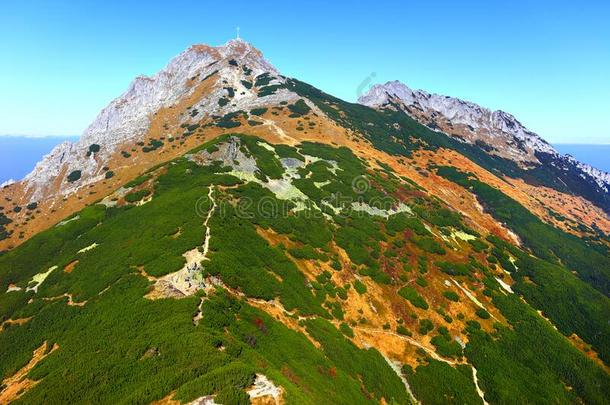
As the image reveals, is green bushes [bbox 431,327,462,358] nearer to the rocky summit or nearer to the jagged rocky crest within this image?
the rocky summit

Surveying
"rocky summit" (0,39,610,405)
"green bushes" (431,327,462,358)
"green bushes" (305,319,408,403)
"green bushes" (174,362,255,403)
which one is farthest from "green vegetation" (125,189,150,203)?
"green bushes" (431,327,462,358)

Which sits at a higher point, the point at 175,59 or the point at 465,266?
the point at 175,59

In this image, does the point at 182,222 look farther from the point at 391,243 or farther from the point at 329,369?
the point at 391,243

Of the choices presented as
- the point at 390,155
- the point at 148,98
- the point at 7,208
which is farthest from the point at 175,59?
the point at 390,155

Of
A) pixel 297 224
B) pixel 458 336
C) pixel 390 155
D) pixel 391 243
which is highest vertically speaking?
pixel 390 155

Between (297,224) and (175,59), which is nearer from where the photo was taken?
(297,224)

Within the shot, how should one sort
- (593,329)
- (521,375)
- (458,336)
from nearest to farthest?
(521,375), (458,336), (593,329)

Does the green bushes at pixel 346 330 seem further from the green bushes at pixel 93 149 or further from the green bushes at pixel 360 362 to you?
the green bushes at pixel 93 149

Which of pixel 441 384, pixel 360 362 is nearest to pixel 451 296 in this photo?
pixel 441 384
